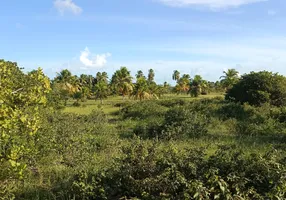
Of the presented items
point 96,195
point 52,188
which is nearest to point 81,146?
point 52,188

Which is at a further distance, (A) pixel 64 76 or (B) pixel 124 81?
(A) pixel 64 76

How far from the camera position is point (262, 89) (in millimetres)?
28891

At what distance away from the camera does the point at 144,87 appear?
45.4 meters

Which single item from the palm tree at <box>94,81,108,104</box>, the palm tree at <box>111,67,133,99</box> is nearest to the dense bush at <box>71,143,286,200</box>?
the palm tree at <box>111,67,133,99</box>

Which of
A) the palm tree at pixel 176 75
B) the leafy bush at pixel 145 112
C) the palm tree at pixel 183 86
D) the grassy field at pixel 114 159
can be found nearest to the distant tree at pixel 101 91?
the palm tree at pixel 183 86

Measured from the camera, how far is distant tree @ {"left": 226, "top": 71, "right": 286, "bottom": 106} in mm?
27727

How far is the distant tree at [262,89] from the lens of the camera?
27.7 metres

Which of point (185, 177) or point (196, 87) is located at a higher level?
point (196, 87)

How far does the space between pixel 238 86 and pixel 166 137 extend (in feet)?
63.9

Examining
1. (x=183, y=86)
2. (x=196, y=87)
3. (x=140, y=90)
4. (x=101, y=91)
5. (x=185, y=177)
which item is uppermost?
(x=183, y=86)

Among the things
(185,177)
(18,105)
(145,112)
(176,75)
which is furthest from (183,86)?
(18,105)

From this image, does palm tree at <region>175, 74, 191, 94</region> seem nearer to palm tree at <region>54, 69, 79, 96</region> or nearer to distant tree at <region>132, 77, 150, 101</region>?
palm tree at <region>54, 69, 79, 96</region>

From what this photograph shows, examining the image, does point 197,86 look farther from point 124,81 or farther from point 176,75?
point 176,75

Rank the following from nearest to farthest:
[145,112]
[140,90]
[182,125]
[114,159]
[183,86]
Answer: [114,159] < [182,125] < [145,112] < [140,90] < [183,86]
